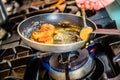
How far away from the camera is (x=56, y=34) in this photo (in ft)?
3.33

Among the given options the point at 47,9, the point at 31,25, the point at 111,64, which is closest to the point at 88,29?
the point at 111,64

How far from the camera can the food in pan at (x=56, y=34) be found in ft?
3.07

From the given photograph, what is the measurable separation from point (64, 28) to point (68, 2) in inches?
19.5

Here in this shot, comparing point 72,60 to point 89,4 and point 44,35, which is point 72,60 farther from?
point 89,4

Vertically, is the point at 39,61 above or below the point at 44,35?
below

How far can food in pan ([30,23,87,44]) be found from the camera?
935 mm

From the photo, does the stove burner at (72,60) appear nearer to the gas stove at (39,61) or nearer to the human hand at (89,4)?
the gas stove at (39,61)

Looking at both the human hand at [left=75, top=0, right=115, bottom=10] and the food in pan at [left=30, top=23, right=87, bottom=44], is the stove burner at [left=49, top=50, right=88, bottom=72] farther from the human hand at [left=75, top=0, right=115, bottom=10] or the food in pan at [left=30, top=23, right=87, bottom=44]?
the human hand at [left=75, top=0, right=115, bottom=10]

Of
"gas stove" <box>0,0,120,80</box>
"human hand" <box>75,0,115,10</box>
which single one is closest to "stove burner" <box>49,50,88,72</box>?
"gas stove" <box>0,0,120,80</box>

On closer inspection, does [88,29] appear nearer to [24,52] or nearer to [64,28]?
[64,28]

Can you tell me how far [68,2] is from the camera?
5.07 feet

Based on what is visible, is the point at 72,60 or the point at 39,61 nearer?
the point at 72,60

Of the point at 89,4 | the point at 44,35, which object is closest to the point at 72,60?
the point at 44,35

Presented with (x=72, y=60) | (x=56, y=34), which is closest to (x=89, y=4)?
(x=56, y=34)
